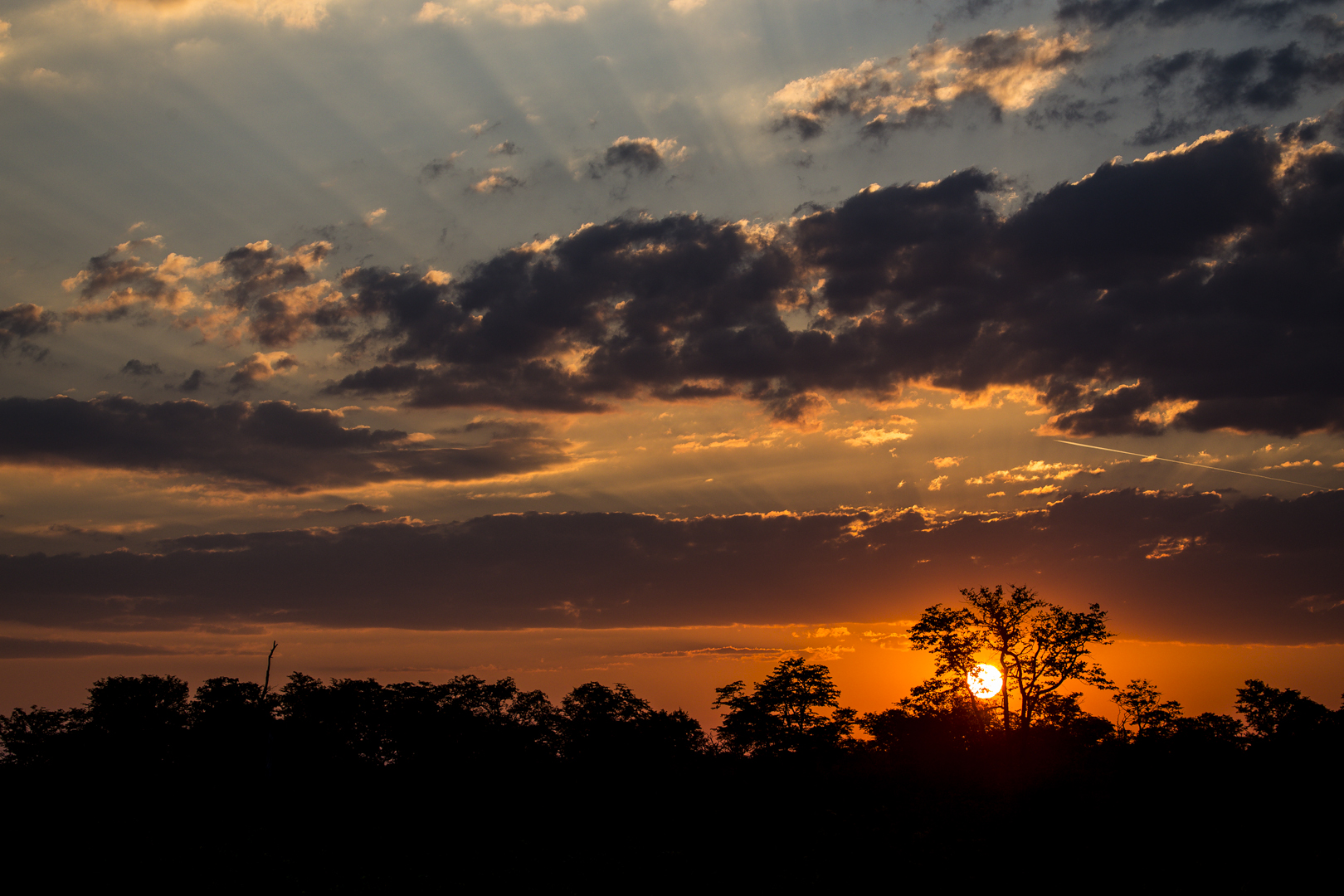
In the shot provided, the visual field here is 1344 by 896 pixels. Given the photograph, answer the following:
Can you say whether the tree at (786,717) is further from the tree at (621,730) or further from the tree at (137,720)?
the tree at (137,720)

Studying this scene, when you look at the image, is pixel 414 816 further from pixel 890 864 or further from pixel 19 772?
pixel 19 772

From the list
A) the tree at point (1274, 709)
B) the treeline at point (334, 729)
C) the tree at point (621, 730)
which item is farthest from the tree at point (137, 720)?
the tree at point (1274, 709)

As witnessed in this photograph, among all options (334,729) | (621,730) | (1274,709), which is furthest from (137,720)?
(1274,709)

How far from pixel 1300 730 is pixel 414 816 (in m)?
90.6

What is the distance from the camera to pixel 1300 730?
97438mm

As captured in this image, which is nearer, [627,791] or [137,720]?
[627,791]

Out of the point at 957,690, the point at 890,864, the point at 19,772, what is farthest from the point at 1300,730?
the point at 19,772

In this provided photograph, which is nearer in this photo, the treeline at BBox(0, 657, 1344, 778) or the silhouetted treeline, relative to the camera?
the silhouetted treeline

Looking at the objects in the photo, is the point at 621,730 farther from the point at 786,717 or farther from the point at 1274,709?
the point at 1274,709

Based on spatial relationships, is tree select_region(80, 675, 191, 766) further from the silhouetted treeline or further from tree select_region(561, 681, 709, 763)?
tree select_region(561, 681, 709, 763)

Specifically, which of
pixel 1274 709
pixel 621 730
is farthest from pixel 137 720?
pixel 1274 709

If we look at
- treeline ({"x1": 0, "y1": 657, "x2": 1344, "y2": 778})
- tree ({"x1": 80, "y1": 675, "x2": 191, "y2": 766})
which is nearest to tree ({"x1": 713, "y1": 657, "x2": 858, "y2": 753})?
treeline ({"x1": 0, "y1": 657, "x2": 1344, "y2": 778})

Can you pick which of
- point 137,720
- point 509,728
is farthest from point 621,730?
point 137,720

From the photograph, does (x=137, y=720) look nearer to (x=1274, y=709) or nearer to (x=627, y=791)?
(x=627, y=791)
